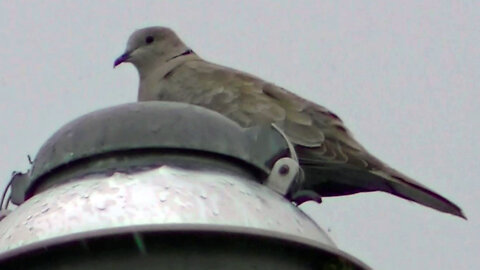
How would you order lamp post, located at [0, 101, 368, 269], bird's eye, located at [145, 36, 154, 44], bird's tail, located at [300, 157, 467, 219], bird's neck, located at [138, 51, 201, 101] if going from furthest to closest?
bird's eye, located at [145, 36, 154, 44] < bird's neck, located at [138, 51, 201, 101] < bird's tail, located at [300, 157, 467, 219] < lamp post, located at [0, 101, 368, 269]

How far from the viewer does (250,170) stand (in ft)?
8.54

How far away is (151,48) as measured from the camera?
720cm

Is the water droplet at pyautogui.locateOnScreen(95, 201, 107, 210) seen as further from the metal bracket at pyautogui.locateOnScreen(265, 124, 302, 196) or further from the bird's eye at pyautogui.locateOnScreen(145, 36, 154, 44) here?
the bird's eye at pyautogui.locateOnScreen(145, 36, 154, 44)

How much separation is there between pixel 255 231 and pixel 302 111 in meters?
3.68

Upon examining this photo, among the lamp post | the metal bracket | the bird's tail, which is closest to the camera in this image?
the lamp post

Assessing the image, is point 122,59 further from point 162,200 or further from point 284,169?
point 162,200

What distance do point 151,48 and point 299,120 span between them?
1.64m

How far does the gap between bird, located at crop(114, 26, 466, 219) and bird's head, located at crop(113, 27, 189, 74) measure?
44 cm

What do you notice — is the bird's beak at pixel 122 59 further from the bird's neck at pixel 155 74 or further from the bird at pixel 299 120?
the bird at pixel 299 120

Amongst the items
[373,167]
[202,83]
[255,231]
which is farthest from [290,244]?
[202,83]

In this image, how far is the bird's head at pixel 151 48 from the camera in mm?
7016

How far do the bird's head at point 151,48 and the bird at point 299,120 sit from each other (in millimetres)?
437

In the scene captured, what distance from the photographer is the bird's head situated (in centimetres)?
702

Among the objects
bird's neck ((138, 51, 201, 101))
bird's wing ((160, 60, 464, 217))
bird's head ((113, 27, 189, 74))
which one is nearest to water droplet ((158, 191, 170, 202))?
bird's wing ((160, 60, 464, 217))
